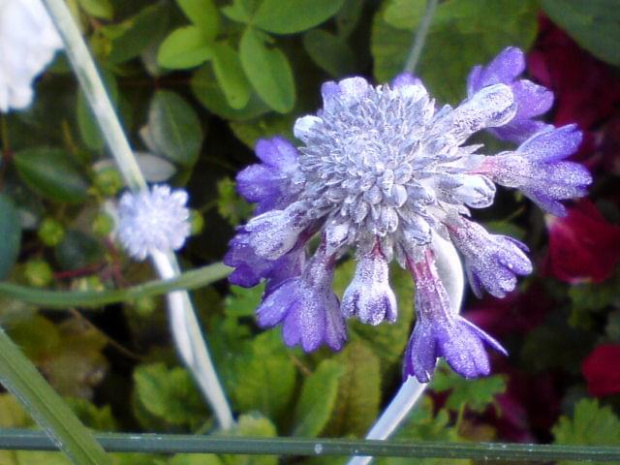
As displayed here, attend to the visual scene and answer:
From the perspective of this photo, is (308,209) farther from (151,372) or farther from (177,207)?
(151,372)

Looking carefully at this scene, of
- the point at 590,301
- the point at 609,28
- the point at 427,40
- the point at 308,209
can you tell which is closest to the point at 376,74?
the point at 427,40

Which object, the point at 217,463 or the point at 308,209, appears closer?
the point at 308,209

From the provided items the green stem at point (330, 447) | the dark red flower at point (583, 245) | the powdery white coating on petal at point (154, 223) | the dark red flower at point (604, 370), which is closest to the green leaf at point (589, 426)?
the dark red flower at point (604, 370)

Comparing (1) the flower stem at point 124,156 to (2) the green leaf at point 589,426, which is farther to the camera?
(2) the green leaf at point 589,426

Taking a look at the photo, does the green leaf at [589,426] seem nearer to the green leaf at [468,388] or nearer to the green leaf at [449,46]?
the green leaf at [468,388]

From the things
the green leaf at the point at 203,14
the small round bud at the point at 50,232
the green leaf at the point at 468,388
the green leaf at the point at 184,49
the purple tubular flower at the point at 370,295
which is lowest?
the green leaf at the point at 468,388

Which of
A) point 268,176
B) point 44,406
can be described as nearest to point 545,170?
point 268,176

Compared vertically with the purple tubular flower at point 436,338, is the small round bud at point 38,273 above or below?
above

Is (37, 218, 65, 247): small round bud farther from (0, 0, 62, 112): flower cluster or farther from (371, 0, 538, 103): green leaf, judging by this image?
(371, 0, 538, 103): green leaf
